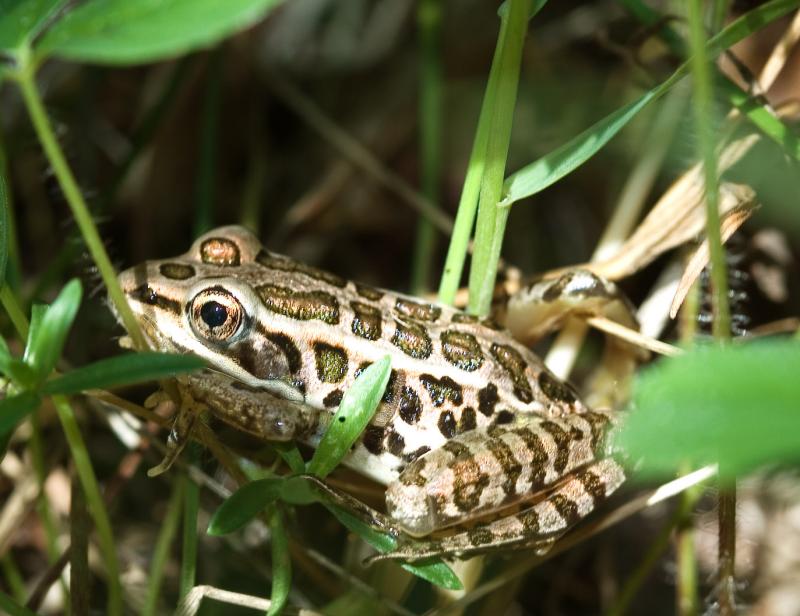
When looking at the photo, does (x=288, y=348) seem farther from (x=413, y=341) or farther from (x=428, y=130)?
(x=428, y=130)

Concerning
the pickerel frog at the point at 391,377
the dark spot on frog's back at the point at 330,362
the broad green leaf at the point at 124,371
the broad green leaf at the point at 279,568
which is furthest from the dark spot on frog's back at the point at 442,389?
the broad green leaf at the point at 124,371

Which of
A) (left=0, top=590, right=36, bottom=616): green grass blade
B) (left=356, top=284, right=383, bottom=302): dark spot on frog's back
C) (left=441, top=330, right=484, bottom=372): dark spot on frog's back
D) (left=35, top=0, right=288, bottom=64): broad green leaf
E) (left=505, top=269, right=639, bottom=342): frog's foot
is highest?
(left=505, top=269, right=639, bottom=342): frog's foot

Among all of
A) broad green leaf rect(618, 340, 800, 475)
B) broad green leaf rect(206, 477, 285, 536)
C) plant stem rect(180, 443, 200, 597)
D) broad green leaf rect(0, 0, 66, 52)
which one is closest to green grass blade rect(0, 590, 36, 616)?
plant stem rect(180, 443, 200, 597)

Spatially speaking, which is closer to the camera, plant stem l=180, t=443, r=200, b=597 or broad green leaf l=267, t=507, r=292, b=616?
broad green leaf l=267, t=507, r=292, b=616

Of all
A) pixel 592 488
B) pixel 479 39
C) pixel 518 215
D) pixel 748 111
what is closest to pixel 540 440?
pixel 592 488

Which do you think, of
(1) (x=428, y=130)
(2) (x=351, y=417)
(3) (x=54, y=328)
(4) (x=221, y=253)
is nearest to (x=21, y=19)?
(3) (x=54, y=328)

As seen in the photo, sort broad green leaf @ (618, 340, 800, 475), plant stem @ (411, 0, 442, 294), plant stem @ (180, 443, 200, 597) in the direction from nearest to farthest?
broad green leaf @ (618, 340, 800, 475)
plant stem @ (180, 443, 200, 597)
plant stem @ (411, 0, 442, 294)

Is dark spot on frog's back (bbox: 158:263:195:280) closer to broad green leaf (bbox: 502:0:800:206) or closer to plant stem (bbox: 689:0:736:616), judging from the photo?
broad green leaf (bbox: 502:0:800:206)
